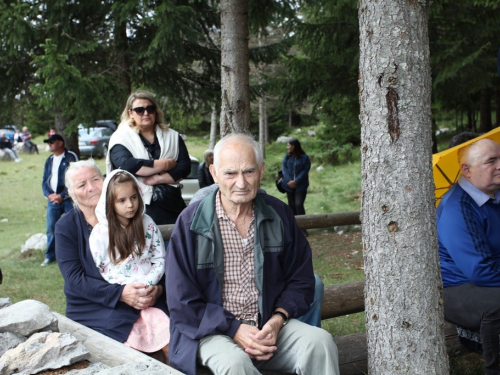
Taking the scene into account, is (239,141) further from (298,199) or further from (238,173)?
(298,199)

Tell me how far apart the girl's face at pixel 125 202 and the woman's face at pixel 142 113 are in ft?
5.04

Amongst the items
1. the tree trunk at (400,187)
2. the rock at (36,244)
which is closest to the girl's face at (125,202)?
the tree trunk at (400,187)

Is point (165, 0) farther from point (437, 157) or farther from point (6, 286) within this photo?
point (437, 157)

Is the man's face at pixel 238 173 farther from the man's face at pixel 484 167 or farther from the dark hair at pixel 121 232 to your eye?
the man's face at pixel 484 167

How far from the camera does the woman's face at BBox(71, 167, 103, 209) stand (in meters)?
4.29

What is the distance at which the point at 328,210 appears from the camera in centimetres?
1404

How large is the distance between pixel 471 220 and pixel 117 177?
8.05 ft

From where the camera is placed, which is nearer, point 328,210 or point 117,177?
point 117,177

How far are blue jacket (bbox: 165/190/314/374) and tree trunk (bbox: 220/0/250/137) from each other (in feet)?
9.55

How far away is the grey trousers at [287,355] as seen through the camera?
10.4 feet

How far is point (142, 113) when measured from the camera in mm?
5531

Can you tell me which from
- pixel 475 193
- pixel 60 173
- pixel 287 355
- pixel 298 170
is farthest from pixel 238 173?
pixel 298 170

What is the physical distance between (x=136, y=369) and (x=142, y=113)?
310 centimetres

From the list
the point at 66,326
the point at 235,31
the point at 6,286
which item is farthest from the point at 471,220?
the point at 6,286
